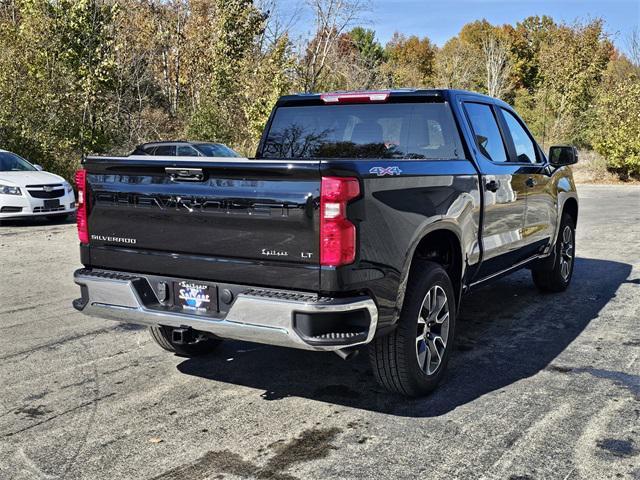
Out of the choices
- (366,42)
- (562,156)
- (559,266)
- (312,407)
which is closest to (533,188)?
(562,156)

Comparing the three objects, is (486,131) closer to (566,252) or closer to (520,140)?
(520,140)

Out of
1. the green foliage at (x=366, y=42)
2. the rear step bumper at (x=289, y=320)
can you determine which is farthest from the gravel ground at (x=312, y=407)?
the green foliage at (x=366, y=42)

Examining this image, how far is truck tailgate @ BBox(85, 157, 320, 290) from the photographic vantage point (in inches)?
139

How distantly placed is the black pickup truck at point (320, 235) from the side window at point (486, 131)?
3 centimetres

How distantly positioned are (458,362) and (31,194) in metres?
10.7

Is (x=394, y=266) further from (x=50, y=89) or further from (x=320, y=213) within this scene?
(x=50, y=89)

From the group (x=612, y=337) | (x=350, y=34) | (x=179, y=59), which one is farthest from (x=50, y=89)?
(x=350, y=34)

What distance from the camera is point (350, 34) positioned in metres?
59.9

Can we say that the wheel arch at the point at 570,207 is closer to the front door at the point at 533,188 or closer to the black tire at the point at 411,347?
the front door at the point at 533,188

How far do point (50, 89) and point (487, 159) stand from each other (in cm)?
1629

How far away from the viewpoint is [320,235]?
3.48m

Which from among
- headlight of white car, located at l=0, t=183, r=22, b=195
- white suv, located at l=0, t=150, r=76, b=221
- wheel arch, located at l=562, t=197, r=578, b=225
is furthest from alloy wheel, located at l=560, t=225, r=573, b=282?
headlight of white car, located at l=0, t=183, r=22, b=195

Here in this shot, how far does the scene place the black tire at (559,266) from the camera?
709cm

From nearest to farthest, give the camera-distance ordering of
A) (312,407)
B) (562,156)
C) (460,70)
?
(312,407) < (562,156) < (460,70)
